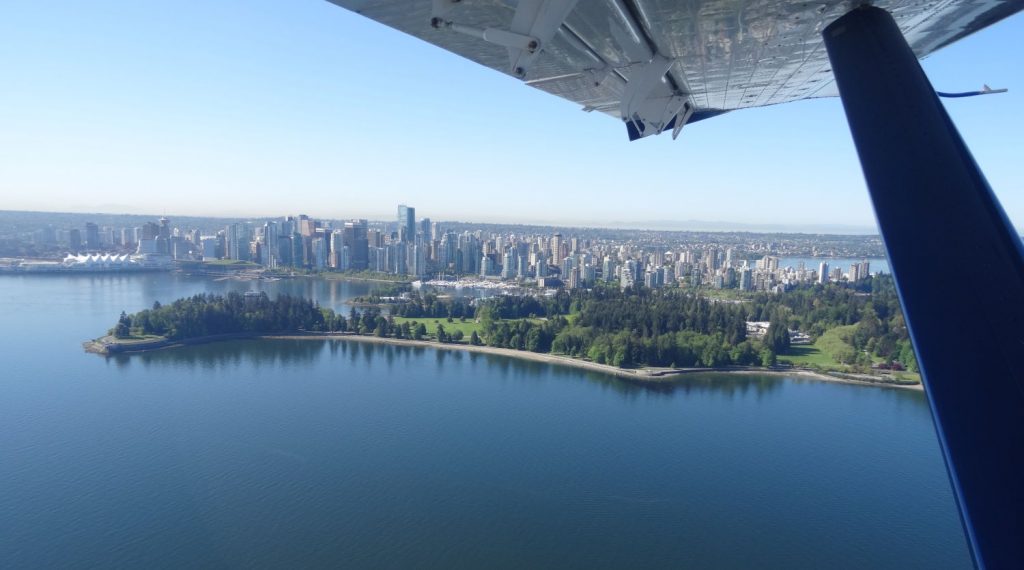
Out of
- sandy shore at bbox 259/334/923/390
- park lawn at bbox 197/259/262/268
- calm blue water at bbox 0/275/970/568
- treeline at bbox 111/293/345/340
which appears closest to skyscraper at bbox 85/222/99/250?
park lawn at bbox 197/259/262/268

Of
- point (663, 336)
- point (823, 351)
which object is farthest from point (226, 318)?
point (823, 351)

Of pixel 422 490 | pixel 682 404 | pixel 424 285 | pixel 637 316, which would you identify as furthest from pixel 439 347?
pixel 424 285

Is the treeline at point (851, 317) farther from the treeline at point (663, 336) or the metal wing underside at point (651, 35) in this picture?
the metal wing underside at point (651, 35)

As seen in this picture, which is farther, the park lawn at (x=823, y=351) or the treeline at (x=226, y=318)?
the treeline at (x=226, y=318)

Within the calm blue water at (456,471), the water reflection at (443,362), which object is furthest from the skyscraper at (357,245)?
the calm blue water at (456,471)

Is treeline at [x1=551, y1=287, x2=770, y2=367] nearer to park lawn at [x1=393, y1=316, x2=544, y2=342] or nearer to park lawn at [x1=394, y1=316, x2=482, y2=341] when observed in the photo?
park lawn at [x1=393, y1=316, x2=544, y2=342]

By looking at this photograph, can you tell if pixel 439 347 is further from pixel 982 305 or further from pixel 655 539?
pixel 982 305
